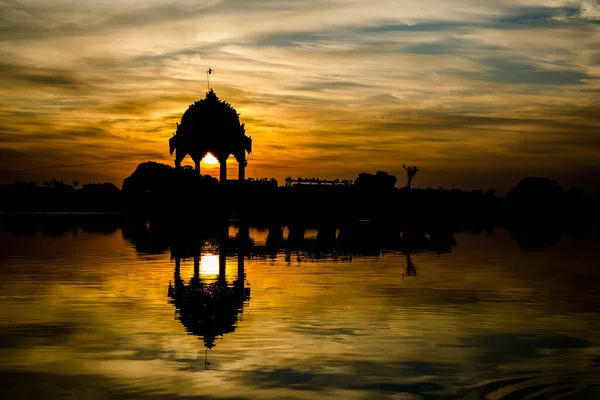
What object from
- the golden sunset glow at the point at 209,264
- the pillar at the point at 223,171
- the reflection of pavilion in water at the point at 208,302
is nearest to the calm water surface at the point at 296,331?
the reflection of pavilion in water at the point at 208,302

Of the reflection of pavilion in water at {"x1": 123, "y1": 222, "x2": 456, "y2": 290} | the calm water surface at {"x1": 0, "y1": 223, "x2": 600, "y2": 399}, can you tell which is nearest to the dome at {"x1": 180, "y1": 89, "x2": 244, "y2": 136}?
the reflection of pavilion in water at {"x1": 123, "y1": 222, "x2": 456, "y2": 290}

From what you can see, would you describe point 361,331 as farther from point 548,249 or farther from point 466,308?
point 548,249

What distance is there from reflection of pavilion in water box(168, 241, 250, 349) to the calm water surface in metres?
0.07

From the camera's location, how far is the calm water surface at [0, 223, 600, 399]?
15258 mm

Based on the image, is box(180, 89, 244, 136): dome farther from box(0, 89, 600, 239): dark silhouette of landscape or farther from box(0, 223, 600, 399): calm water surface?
box(0, 223, 600, 399): calm water surface

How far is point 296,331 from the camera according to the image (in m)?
20.8

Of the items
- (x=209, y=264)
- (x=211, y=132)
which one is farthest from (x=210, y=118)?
(x=209, y=264)

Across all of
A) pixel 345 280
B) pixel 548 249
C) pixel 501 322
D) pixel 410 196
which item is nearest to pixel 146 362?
pixel 501 322

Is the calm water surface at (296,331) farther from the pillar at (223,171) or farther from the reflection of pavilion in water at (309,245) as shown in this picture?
the pillar at (223,171)

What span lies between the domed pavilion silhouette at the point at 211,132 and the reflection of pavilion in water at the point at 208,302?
79.6 metres

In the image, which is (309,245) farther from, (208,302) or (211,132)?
(211,132)

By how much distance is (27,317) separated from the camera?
22.5 meters

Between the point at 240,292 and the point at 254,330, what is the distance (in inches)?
319

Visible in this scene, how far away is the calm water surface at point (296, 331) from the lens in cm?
1526
